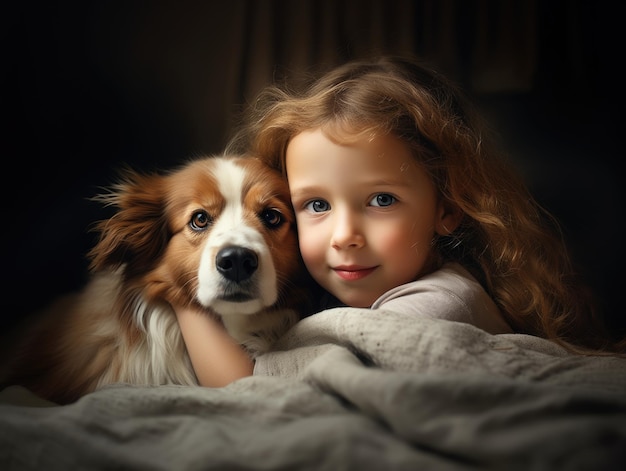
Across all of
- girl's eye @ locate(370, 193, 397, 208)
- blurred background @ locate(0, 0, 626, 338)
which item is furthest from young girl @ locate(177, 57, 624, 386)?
blurred background @ locate(0, 0, 626, 338)

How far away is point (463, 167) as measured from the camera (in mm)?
1354

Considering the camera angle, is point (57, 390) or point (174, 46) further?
point (174, 46)

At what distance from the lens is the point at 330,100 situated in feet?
4.48

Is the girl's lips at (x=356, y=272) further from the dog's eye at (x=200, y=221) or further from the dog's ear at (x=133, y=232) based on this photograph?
the dog's ear at (x=133, y=232)

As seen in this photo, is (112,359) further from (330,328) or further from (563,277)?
(563,277)

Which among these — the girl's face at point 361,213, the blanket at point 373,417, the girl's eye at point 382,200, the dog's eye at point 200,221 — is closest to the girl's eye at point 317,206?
the girl's face at point 361,213

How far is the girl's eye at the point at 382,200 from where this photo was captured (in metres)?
1.29

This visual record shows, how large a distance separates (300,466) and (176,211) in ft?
2.60

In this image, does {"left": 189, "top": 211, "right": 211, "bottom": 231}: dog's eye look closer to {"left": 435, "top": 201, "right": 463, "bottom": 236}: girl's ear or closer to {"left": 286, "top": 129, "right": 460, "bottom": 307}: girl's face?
{"left": 286, "top": 129, "right": 460, "bottom": 307}: girl's face

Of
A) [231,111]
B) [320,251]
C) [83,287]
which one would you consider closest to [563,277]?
[320,251]

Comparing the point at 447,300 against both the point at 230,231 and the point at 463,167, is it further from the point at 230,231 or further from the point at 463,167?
the point at 230,231

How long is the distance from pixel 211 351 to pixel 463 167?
2.25 feet

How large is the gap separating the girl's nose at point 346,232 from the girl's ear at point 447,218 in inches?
8.5

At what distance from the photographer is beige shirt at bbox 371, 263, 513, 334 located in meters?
1.19
